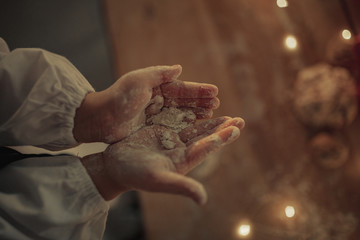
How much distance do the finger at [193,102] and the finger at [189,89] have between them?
0.02 meters

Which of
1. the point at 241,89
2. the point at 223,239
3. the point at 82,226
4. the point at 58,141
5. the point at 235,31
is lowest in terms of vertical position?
the point at 223,239

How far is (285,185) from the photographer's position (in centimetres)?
149

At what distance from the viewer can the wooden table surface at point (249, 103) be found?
1.44 m

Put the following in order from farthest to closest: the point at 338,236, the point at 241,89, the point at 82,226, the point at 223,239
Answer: the point at 241,89 < the point at 223,239 < the point at 338,236 < the point at 82,226

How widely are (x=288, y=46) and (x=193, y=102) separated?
101cm

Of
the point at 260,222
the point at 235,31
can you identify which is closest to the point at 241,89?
the point at 235,31

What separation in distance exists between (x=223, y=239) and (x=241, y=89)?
0.85 meters

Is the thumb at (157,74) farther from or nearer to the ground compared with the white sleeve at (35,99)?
farther from the ground

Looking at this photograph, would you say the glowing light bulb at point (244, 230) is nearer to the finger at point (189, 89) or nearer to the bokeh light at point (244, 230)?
the bokeh light at point (244, 230)

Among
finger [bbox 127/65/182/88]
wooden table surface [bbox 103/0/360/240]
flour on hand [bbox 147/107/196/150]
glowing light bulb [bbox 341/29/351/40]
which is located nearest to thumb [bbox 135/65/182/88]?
finger [bbox 127/65/182/88]

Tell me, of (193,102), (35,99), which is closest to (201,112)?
(193,102)

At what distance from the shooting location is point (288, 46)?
5.20 ft

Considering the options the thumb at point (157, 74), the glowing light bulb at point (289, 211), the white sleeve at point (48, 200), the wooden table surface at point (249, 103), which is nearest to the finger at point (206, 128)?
the thumb at point (157, 74)

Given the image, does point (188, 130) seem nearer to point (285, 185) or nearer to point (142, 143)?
point (142, 143)
